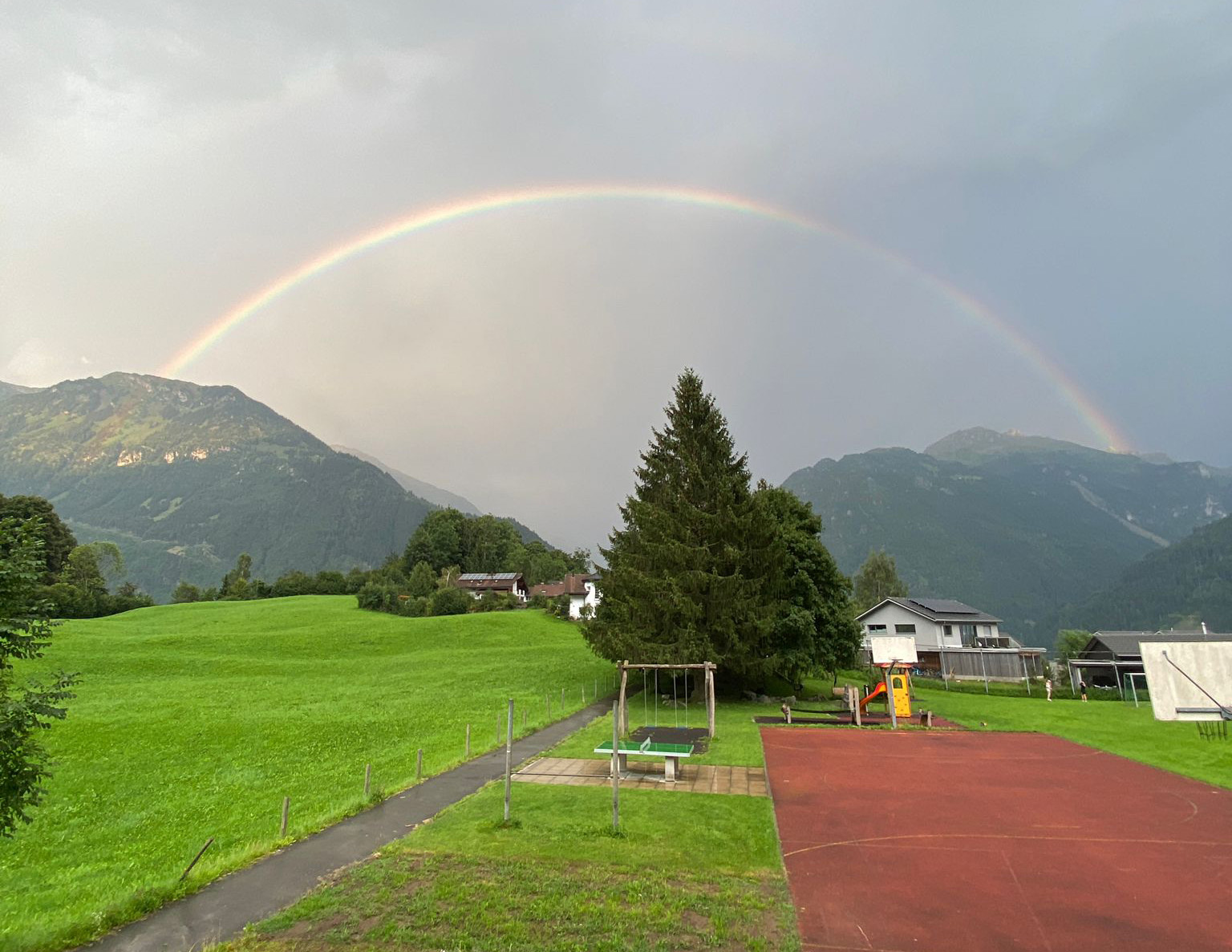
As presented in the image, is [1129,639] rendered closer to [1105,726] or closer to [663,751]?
[1105,726]

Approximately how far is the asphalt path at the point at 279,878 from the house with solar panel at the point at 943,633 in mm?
52639

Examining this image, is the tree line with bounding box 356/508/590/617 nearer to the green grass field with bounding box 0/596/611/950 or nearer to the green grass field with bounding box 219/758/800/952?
the green grass field with bounding box 0/596/611/950

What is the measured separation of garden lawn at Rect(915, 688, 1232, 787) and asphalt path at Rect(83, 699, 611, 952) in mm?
18571

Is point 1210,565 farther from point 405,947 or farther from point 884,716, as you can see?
point 405,947

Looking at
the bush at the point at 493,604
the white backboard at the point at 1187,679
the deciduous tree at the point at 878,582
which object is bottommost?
the white backboard at the point at 1187,679

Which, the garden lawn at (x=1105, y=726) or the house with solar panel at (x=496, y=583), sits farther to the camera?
the house with solar panel at (x=496, y=583)

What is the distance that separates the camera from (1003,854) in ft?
37.6

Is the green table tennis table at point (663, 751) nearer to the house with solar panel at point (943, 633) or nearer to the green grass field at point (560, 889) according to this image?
the green grass field at point (560, 889)

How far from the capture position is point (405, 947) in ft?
24.5

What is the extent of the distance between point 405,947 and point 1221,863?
45.3 feet

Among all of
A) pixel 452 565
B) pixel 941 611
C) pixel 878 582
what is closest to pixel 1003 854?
pixel 941 611

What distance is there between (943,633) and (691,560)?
49.8 metres

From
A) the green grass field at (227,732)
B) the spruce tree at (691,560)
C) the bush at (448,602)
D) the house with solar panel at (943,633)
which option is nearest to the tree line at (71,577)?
the green grass field at (227,732)

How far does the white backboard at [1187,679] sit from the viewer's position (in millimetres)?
5570
